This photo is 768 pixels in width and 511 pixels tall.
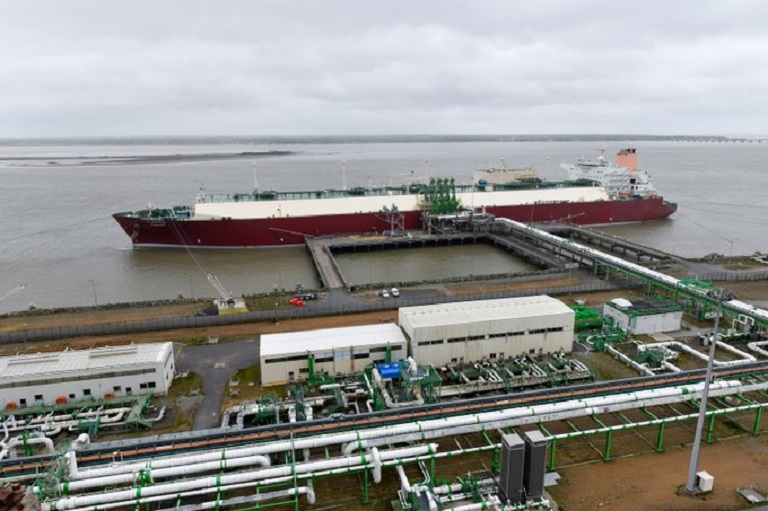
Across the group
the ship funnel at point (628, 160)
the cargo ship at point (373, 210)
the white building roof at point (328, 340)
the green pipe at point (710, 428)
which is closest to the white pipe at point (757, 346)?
the green pipe at point (710, 428)

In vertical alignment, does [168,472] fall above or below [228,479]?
above

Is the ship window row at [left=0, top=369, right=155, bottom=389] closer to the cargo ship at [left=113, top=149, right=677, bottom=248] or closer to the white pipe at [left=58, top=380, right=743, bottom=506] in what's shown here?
the white pipe at [left=58, top=380, right=743, bottom=506]

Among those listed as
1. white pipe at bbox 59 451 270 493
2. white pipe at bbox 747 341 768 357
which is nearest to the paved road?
white pipe at bbox 59 451 270 493

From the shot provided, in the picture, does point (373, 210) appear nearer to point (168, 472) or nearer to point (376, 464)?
point (376, 464)

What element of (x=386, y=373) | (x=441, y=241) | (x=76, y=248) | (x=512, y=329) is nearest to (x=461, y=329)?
(x=512, y=329)

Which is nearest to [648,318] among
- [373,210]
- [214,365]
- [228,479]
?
[214,365]

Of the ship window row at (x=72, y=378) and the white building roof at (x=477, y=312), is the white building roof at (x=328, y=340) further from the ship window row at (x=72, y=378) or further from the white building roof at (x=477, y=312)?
the ship window row at (x=72, y=378)

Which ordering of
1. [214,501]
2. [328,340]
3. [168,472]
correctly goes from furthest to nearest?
[328,340]
[214,501]
[168,472]
